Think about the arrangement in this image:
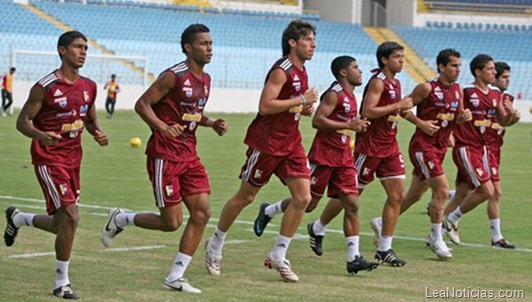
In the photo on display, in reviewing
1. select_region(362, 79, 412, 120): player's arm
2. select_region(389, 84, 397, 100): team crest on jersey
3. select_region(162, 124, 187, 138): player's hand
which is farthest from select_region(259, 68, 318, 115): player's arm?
select_region(389, 84, 397, 100): team crest on jersey

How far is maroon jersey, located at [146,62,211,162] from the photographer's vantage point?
968 cm

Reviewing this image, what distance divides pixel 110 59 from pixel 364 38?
54.5 feet

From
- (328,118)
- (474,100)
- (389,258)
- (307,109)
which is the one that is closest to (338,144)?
(328,118)

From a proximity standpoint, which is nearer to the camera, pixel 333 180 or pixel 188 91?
pixel 188 91

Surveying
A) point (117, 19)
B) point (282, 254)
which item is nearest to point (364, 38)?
point (117, 19)

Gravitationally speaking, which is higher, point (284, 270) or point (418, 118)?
point (418, 118)

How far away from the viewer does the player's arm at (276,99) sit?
10.1 meters

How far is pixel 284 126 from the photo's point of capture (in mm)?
10531

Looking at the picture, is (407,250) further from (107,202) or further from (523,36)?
(523,36)

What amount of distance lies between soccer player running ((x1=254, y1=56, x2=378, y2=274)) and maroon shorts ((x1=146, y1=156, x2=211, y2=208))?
68.0 inches

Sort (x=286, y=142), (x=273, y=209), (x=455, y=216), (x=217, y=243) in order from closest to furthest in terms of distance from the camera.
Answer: (x=286, y=142) < (x=217, y=243) < (x=273, y=209) < (x=455, y=216)

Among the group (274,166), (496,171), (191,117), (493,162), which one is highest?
(191,117)

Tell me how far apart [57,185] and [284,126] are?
241 centimetres

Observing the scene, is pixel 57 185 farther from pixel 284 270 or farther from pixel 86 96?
pixel 284 270
